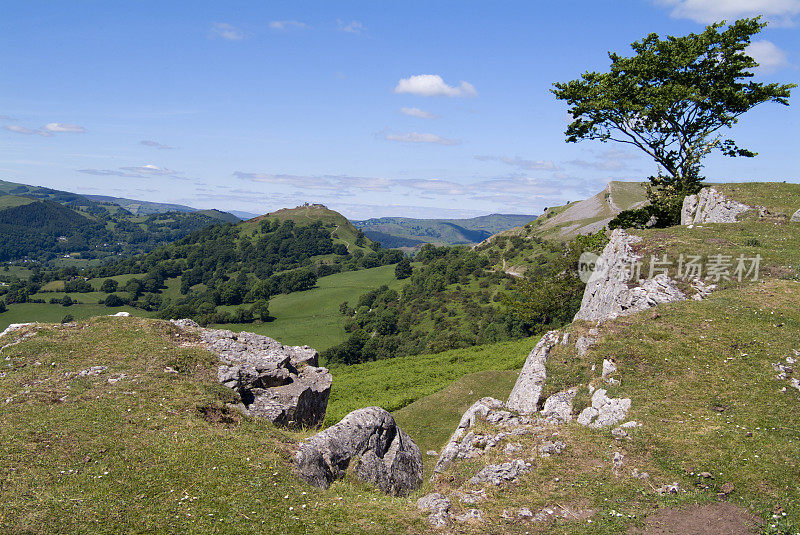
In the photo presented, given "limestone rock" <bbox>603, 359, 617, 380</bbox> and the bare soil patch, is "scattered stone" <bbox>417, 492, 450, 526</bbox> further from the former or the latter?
"limestone rock" <bbox>603, 359, 617, 380</bbox>

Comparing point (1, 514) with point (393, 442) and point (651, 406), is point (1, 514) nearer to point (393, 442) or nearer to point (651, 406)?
point (393, 442)

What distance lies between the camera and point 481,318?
123 m

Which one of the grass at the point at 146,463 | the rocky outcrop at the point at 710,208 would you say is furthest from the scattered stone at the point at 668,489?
the rocky outcrop at the point at 710,208

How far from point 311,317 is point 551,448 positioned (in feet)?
494

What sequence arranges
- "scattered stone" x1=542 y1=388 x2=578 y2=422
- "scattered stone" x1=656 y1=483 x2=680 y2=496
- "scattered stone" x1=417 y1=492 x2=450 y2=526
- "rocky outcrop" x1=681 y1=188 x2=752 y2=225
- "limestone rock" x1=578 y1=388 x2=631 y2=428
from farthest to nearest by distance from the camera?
"rocky outcrop" x1=681 y1=188 x2=752 y2=225
"scattered stone" x1=542 y1=388 x2=578 y2=422
"limestone rock" x1=578 y1=388 x2=631 y2=428
"scattered stone" x1=656 y1=483 x2=680 y2=496
"scattered stone" x1=417 y1=492 x2=450 y2=526

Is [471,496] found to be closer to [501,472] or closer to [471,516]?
[471,516]

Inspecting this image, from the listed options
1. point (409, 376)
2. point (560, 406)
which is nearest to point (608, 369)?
point (560, 406)

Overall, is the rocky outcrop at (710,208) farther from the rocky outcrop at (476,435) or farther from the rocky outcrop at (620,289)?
the rocky outcrop at (476,435)

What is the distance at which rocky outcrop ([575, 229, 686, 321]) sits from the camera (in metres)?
27.2

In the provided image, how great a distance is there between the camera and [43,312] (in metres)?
175

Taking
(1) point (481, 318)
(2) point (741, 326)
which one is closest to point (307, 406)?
(2) point (741, 326)

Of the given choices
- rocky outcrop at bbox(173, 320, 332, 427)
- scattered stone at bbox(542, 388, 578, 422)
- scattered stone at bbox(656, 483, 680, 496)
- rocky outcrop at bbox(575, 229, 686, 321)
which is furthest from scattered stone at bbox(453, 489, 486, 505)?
rocky outcrop at bbox(575, 229, 686, 321)

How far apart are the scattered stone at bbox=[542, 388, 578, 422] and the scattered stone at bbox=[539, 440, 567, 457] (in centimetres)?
271

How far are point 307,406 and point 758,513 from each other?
59.1 feet
